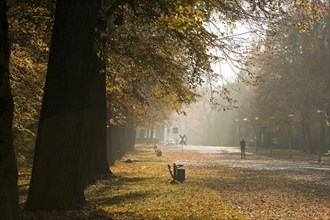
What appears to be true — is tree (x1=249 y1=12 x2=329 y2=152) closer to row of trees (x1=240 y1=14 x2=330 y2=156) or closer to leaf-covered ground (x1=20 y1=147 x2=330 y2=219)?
row of trees (x1=240 y1=14 x2=330 y2=156)

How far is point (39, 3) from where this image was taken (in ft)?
39.1

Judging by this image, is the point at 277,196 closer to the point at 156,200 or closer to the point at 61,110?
the point at 156,200

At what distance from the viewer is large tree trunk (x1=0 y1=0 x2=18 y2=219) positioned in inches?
272

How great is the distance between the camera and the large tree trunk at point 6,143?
6.91 meters

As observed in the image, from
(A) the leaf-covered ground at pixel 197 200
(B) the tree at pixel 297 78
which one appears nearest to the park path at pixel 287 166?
(A) the leaf-covered ground at pixel 197 200

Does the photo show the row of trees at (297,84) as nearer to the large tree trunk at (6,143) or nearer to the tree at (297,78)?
the tree at (297,78)

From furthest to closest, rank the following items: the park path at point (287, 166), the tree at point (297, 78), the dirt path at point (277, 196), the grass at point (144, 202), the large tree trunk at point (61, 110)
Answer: the tree at point (297, 78), the park path at point (287, 166), the dirt path at point (277, 196), the grass at point (144, 202), the large tree trunk at point (61, 110)

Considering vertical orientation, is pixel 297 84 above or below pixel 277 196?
above

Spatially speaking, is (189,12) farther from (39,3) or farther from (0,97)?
(39,3)

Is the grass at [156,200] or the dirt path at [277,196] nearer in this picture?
the grass at [156,200]

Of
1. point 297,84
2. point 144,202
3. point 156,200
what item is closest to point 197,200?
point 156,200

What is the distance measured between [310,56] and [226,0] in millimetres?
35183

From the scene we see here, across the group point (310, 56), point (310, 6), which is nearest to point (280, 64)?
point (310, 56)

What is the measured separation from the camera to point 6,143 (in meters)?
7.09
